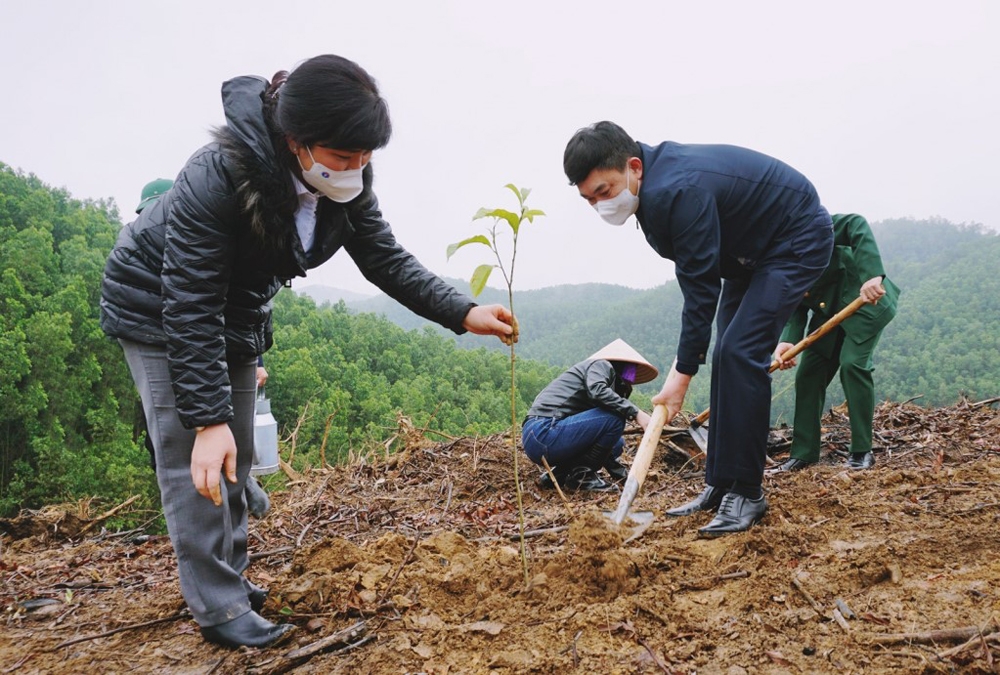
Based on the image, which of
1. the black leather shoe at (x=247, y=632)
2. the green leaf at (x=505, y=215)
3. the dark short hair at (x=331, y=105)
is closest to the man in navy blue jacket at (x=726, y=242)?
the green leaf at (x=505, y=215)

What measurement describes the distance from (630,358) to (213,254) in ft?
11.6

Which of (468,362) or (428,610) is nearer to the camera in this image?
(428,610)

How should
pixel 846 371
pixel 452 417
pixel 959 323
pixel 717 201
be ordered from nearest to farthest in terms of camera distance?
pixel 717 201 < pixel 846 371 < pixel 959 323 < pixel 452 417

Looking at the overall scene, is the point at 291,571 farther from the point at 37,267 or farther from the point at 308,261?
the point at 37,267

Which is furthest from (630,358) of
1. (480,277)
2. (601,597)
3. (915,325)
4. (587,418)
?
(915,325)

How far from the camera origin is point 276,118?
1887 millimetres

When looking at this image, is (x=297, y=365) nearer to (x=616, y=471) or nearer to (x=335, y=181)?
(x=616, y=471)

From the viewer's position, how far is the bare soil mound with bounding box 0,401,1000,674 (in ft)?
5.90

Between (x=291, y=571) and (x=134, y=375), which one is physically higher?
(x=134, y=375)

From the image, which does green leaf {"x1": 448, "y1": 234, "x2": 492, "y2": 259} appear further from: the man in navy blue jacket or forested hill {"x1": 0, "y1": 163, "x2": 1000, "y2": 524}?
forested hill {"x1": 0, "y1": 163, "x2": 1000, "y2": 524}

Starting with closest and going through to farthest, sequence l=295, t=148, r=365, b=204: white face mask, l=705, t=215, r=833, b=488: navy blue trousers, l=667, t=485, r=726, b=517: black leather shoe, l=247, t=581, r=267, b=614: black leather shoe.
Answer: l=295, t=148, r=365, b=204: white face mask
l=247, t=581, r=267, b=614: black leather shoe
l=705, t=215, r=833, b=488: navy blue trousers
l=667, t=485, r=726, b=517: black leather shoe

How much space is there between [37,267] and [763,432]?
36.4 meters

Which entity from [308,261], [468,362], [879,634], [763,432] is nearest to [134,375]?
[308,261]

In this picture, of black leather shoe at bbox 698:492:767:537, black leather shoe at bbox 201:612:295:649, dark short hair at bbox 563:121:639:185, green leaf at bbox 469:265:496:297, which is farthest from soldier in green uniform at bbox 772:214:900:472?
black leather shoe at bbox 201:612:295:649
